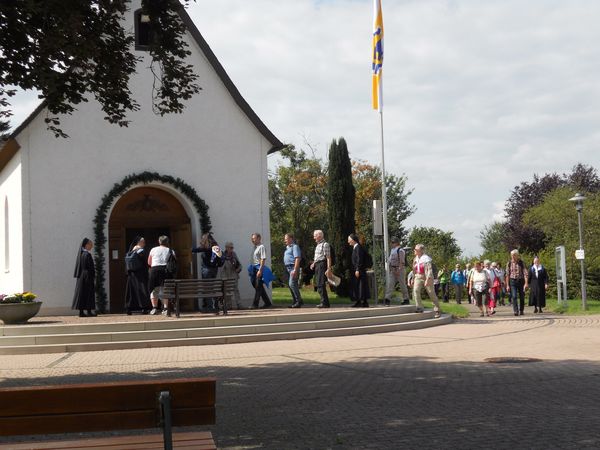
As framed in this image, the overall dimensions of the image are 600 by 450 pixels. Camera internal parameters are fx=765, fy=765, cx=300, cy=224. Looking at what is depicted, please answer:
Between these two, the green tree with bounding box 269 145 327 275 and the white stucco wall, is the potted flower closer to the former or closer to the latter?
the white stucco wall

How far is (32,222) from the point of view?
1905cm

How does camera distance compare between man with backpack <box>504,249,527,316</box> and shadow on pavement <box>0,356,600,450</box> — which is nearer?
shadow on pavement <box>0,356,600,450</box>

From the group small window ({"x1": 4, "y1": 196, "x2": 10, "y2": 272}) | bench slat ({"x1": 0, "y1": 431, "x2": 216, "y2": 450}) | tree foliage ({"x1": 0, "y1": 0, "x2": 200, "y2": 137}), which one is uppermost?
tree foliage ({"x1": 0, "y1": 0, "x2": 200, "y2": 137})

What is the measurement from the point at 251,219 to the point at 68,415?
1744 centimetres

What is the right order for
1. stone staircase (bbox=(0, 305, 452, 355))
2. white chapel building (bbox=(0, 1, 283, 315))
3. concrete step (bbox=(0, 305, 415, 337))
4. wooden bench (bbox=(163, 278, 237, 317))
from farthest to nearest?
white chapel building (bbox=(0, 1, 283, 315))
wooden bench (bbox=(163, 278, 237, 317))
concrete step (bbox=(0, 305, 415, 337))
stone staircase (bbox=(0, 305, 452, 355))

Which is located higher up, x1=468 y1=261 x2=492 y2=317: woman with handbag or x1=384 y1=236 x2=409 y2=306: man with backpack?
A: x1=384 y1=236 x2=409 y2=306: man with backpack

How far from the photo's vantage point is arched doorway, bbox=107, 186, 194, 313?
20094 millimetres

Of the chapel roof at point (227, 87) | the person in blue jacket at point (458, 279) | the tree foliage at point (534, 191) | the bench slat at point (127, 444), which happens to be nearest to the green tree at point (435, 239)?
the tree foliage at point (534, 191)

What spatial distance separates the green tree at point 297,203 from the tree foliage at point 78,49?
128 ft

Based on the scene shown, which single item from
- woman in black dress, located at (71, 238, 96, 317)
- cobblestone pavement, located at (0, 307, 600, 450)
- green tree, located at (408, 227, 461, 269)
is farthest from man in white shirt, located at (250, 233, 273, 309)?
green tree, located at (408, 227, 461, 269)

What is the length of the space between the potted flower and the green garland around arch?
3539mm

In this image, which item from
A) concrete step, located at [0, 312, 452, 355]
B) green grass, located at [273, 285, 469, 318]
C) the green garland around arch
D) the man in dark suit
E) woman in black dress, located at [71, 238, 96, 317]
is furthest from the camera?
green grass, located at [273, 285, 469, 318]

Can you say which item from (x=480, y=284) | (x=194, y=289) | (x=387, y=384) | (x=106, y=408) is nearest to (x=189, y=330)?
(x=194, y=289)

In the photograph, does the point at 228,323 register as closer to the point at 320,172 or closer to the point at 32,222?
the point at 32,222
